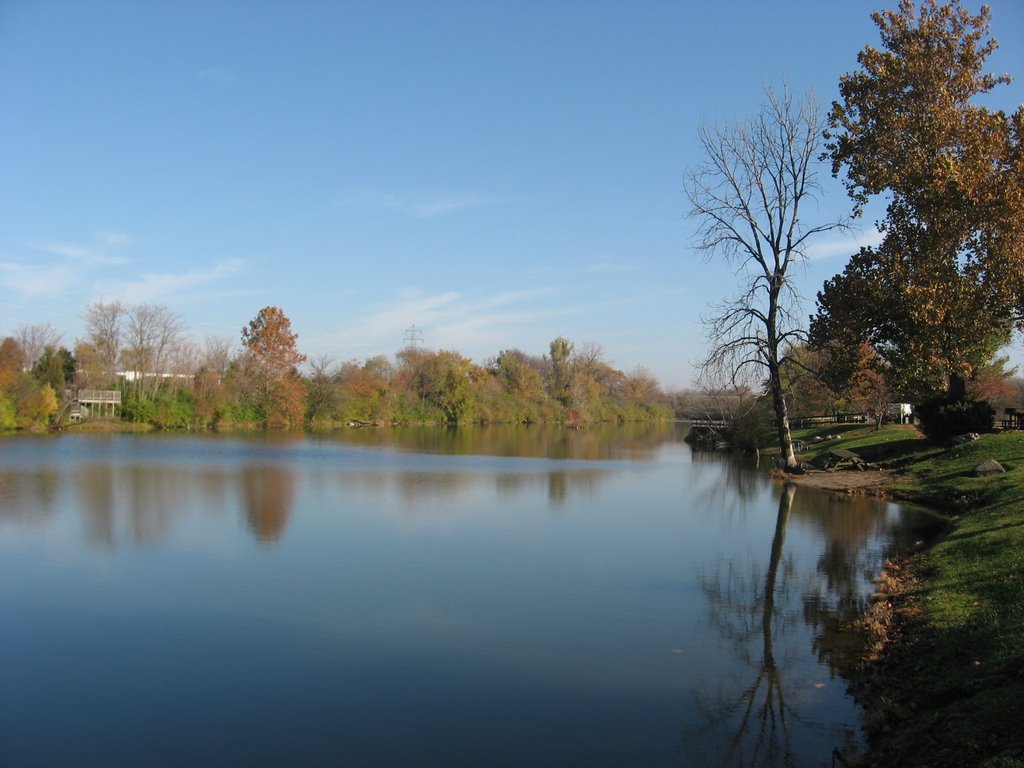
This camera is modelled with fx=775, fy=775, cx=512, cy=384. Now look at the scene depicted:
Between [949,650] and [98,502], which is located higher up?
[98,502]

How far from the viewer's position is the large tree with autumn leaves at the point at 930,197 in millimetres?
17844

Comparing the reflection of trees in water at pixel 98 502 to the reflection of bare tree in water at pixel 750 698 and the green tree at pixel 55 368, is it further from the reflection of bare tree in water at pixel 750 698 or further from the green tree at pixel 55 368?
the green tree at pixel 55 368

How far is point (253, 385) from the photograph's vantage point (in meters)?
67.3

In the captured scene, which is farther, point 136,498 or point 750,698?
point 136,498

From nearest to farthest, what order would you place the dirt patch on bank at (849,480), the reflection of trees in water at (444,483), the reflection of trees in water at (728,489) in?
the reflection of trees in water at (728,489) < the reflection of trees in water at (444,483) < the dirt patch on bank at (849,480)

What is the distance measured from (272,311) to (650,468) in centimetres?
4641

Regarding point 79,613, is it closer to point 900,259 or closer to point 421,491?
point 421,491

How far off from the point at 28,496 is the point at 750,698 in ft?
62.4

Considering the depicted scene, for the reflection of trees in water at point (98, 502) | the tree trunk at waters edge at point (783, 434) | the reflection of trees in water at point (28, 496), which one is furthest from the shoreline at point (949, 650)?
the reflection of trees in water at point (28, 496)

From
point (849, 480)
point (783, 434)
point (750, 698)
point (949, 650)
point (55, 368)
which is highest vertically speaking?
point (55, 368)

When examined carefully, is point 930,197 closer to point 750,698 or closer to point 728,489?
point 728,489

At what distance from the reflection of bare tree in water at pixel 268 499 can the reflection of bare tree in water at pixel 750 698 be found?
8719mm

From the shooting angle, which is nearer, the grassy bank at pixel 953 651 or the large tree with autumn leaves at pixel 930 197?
the grassy bank at pixel 953 651

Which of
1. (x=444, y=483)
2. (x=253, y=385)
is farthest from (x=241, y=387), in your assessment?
A: (x=444, y=483)
